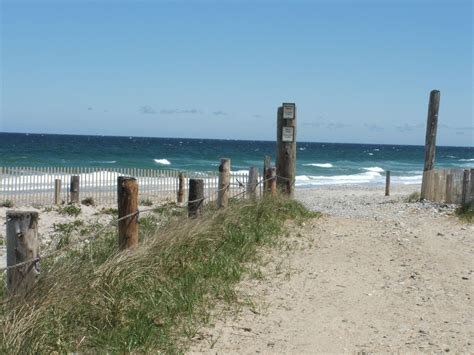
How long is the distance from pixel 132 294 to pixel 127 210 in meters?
1.05

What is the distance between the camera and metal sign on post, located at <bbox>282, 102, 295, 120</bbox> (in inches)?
560

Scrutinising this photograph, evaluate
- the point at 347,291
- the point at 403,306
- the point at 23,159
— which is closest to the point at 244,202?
the point at 347,291

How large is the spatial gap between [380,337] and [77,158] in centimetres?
6315

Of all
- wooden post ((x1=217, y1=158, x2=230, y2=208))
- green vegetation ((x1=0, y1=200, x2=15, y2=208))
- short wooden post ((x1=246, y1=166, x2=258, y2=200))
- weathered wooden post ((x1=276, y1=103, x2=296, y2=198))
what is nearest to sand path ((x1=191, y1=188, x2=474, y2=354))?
short wooden post ((x1=246, y1=166, x2=258, y2=200))

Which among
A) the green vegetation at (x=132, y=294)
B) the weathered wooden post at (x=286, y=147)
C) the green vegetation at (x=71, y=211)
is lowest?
the green vegetation at (x=71, y=211)

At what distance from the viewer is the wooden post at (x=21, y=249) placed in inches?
201

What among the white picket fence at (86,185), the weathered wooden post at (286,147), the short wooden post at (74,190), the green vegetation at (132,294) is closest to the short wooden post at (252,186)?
the weathered wooden post at (286,147)

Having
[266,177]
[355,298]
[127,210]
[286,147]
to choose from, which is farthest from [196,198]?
[286,147]

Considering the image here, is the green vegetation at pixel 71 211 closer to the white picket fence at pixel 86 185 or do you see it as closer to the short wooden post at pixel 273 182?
the white picket fence at pixel 86 185

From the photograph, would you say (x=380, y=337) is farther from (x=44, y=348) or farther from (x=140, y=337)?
(x=44, y=348)

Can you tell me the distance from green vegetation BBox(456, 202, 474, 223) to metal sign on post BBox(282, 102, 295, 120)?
13.5 ft

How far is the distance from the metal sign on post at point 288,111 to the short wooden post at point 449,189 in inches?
216

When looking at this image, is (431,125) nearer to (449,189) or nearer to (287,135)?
(449,189)

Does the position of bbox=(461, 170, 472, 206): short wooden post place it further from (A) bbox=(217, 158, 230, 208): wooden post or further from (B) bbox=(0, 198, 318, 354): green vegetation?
(B) bbox=(0, 198, 318, 354): green vegetation
